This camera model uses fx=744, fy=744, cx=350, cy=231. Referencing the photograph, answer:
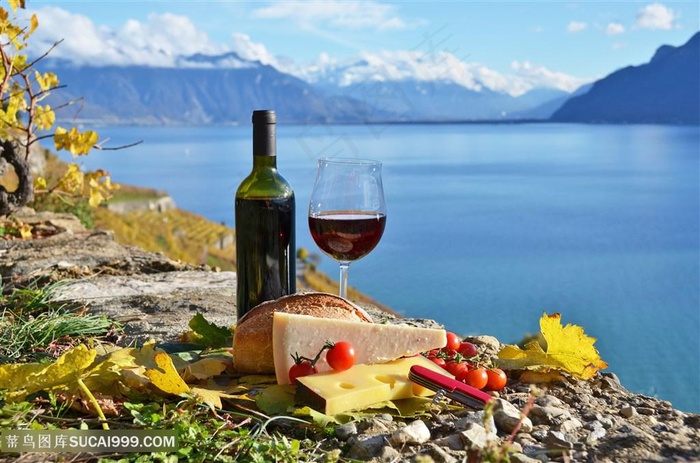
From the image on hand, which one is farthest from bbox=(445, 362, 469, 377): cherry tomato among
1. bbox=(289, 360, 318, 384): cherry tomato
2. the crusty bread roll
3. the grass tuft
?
the grass tuft

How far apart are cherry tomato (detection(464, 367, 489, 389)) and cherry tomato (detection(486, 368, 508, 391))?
28 millimetres

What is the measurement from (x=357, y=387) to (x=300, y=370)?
0.21m

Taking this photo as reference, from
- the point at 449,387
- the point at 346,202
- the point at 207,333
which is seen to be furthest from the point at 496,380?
the point at 207,333

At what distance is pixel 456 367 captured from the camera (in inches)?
93.4

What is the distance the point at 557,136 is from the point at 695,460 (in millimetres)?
130104

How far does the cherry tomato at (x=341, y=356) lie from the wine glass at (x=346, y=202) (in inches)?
24.6

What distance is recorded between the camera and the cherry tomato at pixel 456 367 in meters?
2.36

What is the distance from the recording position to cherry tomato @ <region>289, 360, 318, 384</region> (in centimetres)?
223

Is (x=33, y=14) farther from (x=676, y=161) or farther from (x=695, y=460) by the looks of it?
(x=676, y=161)

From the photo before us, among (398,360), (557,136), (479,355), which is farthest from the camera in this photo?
(557,136)

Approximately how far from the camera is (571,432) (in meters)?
1.98

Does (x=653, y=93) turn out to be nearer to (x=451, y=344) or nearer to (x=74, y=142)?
(x=74, y=142)

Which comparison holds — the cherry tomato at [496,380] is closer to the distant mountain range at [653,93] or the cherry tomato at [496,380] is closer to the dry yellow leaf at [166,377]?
the dry yellow leaf at [166,377]

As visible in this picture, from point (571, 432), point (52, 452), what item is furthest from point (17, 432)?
point (571, 432)
